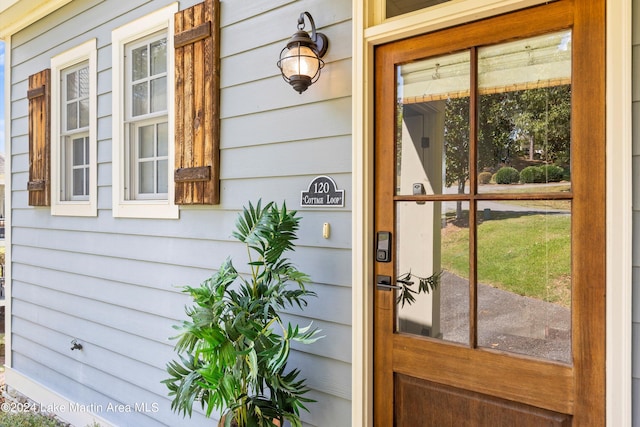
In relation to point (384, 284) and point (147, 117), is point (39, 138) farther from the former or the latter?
point (384, 284)

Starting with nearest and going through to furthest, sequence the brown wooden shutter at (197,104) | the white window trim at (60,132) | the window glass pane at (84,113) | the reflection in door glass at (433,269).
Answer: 1. the reflection in door glass at (433,269)
2. the brown wooden shutter at (197,104)
3. the white window trim at (60,132)
4. the window glass pane at (84,113)

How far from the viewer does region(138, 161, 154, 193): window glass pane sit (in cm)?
288

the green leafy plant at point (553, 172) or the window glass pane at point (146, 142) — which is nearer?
the green leafy plant at point (553, 172)

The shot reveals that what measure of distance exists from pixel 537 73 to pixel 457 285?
827mm

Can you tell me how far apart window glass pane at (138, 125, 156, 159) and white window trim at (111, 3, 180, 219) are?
12 centimetres

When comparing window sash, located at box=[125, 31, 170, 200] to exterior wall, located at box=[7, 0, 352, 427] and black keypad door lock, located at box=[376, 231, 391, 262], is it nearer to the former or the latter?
exterior wall, located at box=[7, 0, 352, 427]

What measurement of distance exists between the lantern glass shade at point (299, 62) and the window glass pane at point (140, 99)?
1443mm

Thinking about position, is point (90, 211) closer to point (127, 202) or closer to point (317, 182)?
point (127, 202)

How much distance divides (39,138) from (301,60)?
2.98 metres

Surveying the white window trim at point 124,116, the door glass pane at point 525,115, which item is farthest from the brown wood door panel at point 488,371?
the white window trim at point 124,116

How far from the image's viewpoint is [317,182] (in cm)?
199

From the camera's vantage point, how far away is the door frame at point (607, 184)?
1.30 m

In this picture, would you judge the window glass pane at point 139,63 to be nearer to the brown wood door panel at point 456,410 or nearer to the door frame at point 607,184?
the door frame at point 607,184

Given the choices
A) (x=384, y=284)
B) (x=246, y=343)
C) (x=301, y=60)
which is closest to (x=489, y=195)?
(x=384, y=284)
